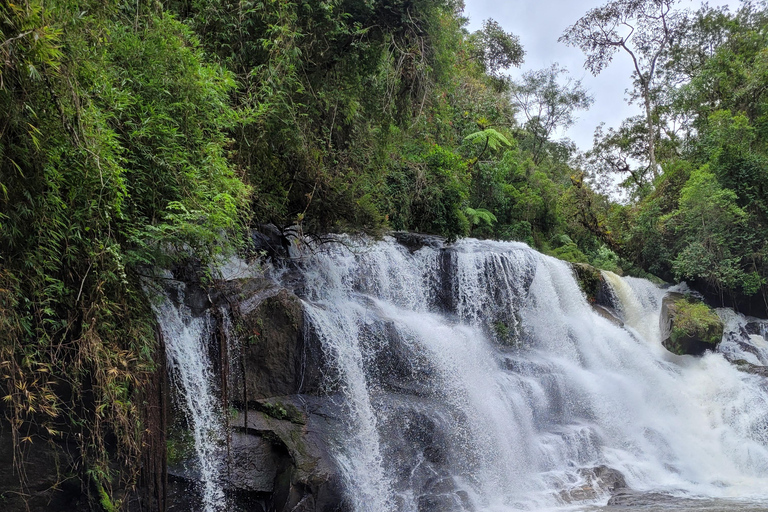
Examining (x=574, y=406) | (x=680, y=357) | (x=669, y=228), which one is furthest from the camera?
(x=669, y=228)

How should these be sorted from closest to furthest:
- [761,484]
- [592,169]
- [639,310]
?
[761,484] < [639,310] < [592,169]

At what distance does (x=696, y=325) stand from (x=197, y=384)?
12510mm

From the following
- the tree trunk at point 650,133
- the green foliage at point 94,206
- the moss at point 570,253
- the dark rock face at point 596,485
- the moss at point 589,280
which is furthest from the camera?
the tree trunk at point 650,133

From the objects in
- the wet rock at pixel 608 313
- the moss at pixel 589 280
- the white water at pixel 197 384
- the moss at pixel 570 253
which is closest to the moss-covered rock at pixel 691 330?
the wet rock at pixel 608 313

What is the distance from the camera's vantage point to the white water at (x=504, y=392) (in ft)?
23.7

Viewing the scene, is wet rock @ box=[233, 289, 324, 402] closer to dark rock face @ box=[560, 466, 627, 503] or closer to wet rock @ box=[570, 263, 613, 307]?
dark rock face @ box=[560, 466, 627, 503]

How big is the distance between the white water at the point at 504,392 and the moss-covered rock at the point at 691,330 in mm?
271

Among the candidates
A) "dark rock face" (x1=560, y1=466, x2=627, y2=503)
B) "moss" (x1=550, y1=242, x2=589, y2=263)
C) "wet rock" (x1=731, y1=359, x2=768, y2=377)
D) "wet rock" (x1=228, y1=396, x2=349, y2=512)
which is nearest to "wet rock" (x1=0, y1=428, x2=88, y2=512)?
"wet rock" (x1=228, y1=396, x2=349, y2=512)

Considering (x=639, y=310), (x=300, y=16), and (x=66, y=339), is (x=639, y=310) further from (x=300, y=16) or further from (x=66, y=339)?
(x=66, y=339)

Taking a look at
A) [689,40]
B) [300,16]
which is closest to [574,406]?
[300,16]

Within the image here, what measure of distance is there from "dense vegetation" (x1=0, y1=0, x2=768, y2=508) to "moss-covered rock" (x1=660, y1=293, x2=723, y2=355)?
6.98ft

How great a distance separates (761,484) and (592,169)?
21151mm

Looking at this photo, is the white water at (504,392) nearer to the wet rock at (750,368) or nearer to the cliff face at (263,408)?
the wet rock at (750,368)

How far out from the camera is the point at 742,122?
1666 cm
